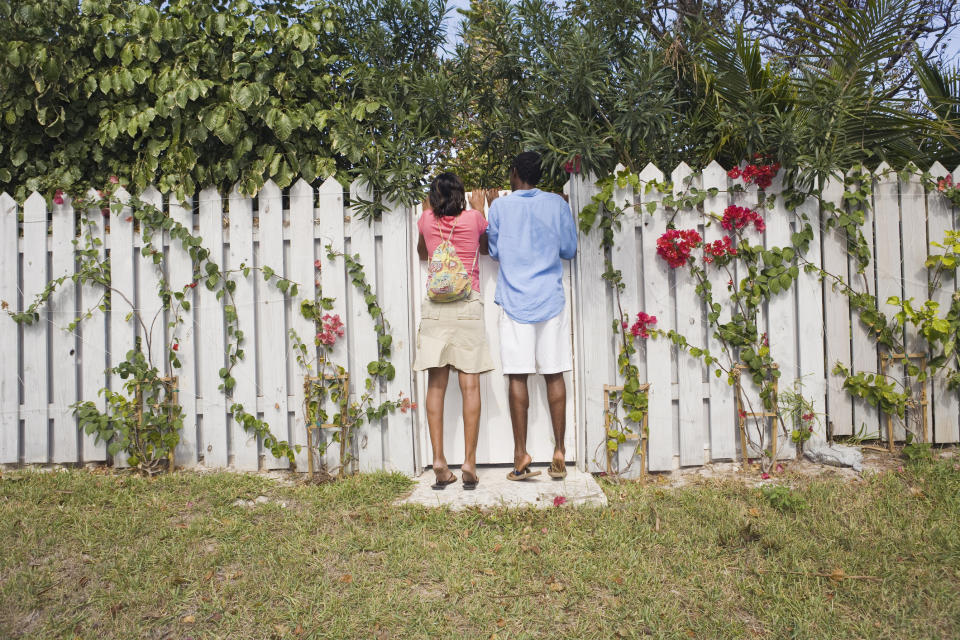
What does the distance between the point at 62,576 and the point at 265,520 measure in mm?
805

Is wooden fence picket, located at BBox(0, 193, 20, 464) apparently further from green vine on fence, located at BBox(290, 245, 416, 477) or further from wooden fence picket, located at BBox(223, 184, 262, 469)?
green vine on fence, located at BBox(290, 245, 416, 477)

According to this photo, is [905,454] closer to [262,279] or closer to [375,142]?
[375,142]

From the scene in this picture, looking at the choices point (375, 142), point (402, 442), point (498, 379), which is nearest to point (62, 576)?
point (402, 442)

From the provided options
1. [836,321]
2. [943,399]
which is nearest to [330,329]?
[836,321]

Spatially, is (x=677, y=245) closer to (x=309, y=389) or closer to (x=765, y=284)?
(x=765, y=284)

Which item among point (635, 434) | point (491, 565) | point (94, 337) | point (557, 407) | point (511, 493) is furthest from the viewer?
point (94, 337)

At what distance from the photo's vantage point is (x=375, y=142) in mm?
3650

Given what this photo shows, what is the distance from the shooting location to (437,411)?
3.38 metres

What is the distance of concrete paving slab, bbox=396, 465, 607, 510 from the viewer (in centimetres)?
307

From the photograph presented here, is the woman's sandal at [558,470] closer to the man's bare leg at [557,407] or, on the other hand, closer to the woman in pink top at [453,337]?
the man's bare leg at [557,407]

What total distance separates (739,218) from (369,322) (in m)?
2.22

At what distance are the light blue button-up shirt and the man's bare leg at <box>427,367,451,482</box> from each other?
0.52 metres

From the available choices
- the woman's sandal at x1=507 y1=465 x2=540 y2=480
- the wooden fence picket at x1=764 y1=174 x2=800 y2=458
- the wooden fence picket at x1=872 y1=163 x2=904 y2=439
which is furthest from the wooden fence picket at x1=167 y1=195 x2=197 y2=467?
the wooden fence picket at x1=872 y1=163 x2=904 y2=439

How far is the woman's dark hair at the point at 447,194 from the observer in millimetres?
3326
